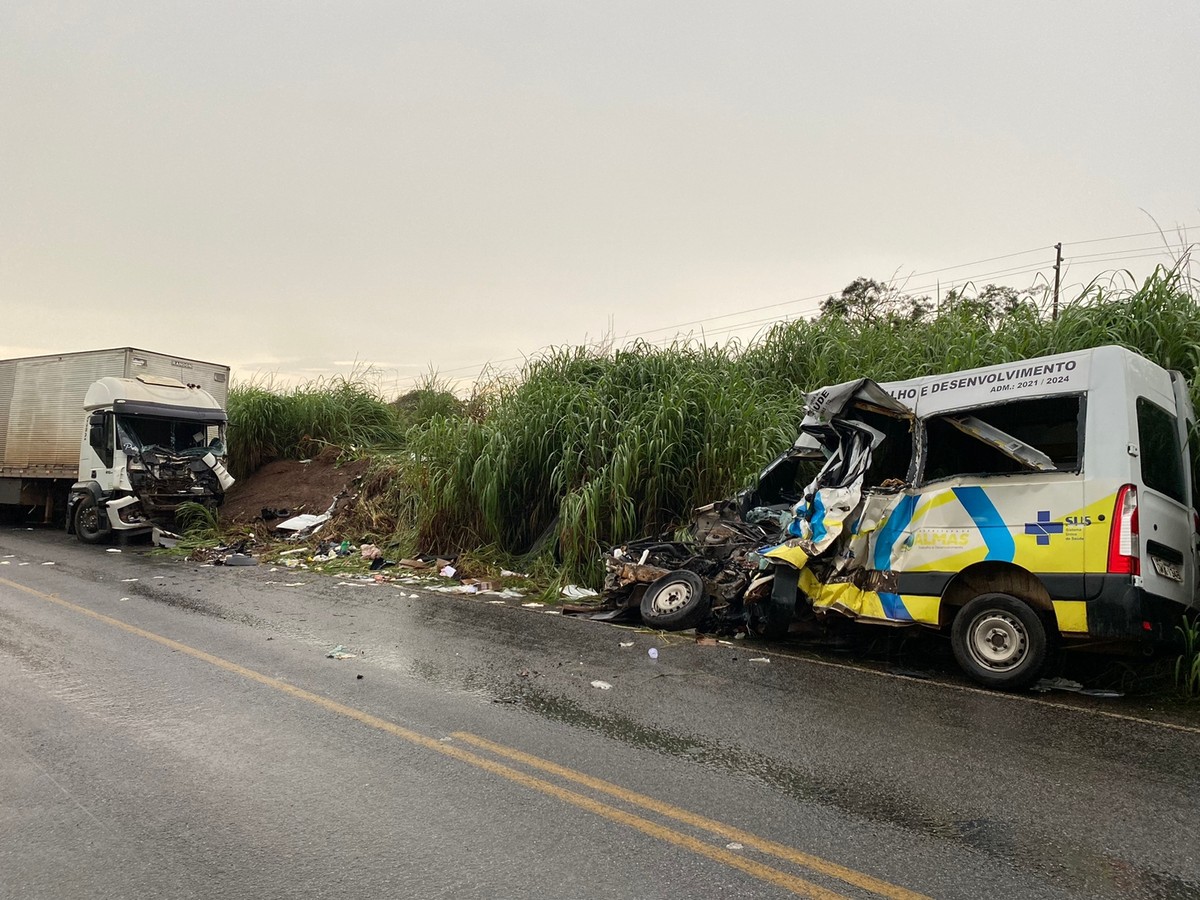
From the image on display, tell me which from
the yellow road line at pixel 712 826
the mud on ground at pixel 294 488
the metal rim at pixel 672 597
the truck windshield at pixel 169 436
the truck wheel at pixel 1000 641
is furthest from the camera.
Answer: the mud on ground at pixel 294 488

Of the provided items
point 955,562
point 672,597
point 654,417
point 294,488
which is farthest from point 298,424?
point 955,562

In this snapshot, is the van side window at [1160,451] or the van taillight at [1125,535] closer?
the van taillight at [1125,535]

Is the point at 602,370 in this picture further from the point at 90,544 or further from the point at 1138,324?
the point at 90,544

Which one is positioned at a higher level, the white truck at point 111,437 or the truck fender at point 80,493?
the white truck at point 111,437

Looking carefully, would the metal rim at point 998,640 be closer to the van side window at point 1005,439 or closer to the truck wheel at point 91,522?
the van side window at point 1005,439

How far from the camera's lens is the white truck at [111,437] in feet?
49.1

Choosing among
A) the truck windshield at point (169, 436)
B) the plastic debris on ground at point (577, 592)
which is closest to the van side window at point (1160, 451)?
the plastic debris on ground at point (577, 592)

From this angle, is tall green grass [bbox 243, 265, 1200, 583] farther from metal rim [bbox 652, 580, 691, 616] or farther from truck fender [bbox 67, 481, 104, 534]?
truck fender [bbox 67, 481, 104, 534]

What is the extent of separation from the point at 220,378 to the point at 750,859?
57.9ft

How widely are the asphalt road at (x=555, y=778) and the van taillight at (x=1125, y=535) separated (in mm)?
981

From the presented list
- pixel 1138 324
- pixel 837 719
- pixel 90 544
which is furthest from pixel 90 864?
pixel 90 544

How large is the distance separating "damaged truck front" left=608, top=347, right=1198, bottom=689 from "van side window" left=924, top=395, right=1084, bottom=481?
13 mm

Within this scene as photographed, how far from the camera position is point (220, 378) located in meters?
17.8

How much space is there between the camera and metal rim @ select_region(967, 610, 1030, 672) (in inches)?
219
